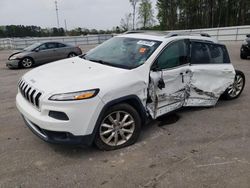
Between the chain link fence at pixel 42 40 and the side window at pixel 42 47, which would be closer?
the side window at pixel 42 47

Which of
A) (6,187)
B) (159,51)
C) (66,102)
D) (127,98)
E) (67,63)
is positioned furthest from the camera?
(67,63)

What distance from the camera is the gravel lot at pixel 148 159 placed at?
2777 mm

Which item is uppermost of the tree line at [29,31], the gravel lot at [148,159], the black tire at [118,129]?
the tree line at [29,31]

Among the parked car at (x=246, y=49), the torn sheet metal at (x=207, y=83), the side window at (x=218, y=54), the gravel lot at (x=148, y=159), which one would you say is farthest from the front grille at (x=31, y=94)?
the parked car at (x=246, y=49)

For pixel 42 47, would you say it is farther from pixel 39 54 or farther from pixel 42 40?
pixel 42 40

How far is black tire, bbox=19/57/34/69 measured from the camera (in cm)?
1177

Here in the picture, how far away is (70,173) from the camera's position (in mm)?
2904

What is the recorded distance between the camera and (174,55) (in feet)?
13.4

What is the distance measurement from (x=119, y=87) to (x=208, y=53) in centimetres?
246

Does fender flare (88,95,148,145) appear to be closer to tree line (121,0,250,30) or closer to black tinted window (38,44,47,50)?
black tinted window (38,44,47,50)

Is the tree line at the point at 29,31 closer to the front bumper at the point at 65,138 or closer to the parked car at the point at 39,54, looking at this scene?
the parked car at the point at 39,54

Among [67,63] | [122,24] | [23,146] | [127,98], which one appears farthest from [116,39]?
[122,24]

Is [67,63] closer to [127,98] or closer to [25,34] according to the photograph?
[127,98]

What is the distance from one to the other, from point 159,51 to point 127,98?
1007mm
